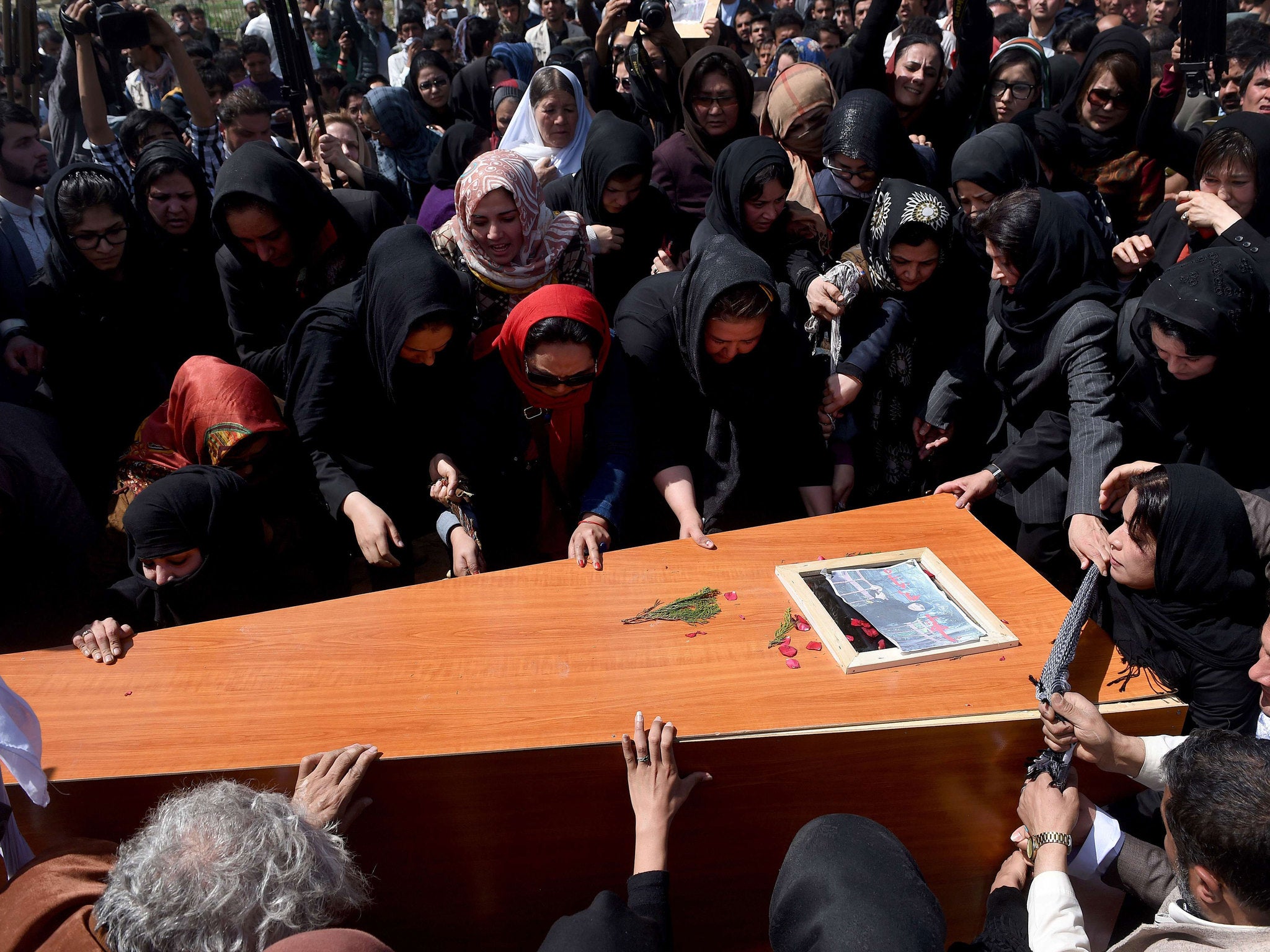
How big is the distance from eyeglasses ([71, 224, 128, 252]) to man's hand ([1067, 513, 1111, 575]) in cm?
327

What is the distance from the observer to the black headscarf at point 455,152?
5.12 metres

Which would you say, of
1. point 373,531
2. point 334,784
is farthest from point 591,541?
point 334,784

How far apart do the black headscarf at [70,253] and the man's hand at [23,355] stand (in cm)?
23

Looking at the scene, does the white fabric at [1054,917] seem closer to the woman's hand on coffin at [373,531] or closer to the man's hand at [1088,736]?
the man's hand at [1088,736]

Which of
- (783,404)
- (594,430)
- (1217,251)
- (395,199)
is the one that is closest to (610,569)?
(594,430)

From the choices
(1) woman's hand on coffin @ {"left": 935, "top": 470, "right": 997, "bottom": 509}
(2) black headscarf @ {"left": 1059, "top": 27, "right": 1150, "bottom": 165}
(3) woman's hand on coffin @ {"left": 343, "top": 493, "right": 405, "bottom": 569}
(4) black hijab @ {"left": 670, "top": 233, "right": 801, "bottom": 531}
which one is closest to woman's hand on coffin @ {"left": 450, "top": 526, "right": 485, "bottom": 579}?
(3) woman's hand on coffin @ {"left": 343, "top": 493, "right": 405, "bottom": 569}

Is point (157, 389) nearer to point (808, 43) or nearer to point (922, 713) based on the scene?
point (922, 713)

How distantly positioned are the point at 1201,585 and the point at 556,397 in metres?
1.76

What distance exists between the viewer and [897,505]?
265 centimetres

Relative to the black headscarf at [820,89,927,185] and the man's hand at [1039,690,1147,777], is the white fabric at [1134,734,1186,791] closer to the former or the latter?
the man's hand at [1039,690,1147,777]

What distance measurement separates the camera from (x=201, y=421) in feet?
8.75

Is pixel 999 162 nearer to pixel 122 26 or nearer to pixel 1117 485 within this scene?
pixel 1117 485

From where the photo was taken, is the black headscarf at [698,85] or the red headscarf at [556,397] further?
the black headscarf at [698,85]

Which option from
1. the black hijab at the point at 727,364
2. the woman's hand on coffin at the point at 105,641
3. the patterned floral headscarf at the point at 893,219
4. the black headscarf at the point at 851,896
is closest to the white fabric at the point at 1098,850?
the black headscarf at the point at 851,896
